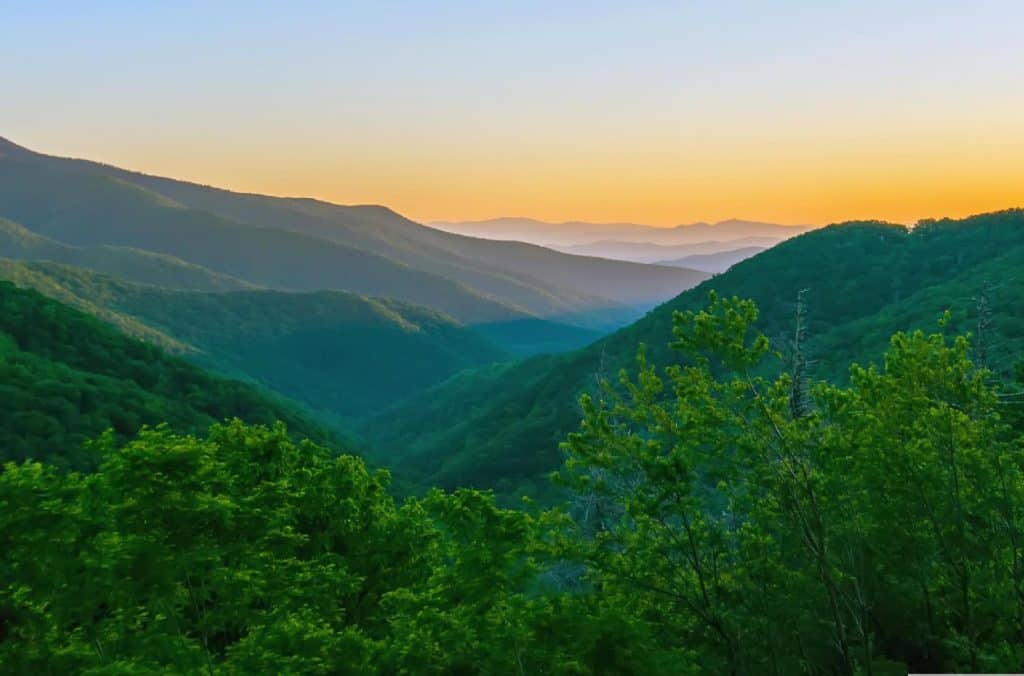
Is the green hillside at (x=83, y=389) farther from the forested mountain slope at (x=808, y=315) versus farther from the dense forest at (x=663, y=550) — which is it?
the dense forest at (x=663, y=550)

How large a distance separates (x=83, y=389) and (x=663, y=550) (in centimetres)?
6913

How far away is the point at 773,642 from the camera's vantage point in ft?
56.0

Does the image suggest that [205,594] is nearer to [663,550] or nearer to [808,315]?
[663,550]

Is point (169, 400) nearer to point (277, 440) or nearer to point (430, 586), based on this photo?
point (277, 440)

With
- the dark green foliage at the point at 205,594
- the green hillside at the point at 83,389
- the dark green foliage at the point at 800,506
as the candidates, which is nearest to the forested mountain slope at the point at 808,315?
the green hillside at the point at 83,389

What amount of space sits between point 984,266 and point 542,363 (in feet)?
323

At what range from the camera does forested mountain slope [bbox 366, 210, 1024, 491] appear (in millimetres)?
98875

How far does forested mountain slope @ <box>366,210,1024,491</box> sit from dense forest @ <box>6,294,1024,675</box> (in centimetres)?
6945

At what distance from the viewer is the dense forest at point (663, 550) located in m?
15.4

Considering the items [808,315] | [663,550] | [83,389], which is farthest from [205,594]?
[808,315]

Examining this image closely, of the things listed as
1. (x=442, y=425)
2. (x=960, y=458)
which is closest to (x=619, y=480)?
(x=960, y=458)

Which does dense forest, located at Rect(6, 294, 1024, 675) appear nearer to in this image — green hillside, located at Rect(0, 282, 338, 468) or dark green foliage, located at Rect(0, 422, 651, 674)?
dark green foliage, located at Rect(0, 422, 651, 674)

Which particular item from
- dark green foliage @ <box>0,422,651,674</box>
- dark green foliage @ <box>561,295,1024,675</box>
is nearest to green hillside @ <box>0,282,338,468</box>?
dark green foliage @ <box>0,422,651,674</box>

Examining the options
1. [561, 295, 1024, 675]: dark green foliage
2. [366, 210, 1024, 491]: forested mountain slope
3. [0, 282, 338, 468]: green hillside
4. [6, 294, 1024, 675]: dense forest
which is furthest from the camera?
[366, 210, 1024, 491]: forested mountain slope
